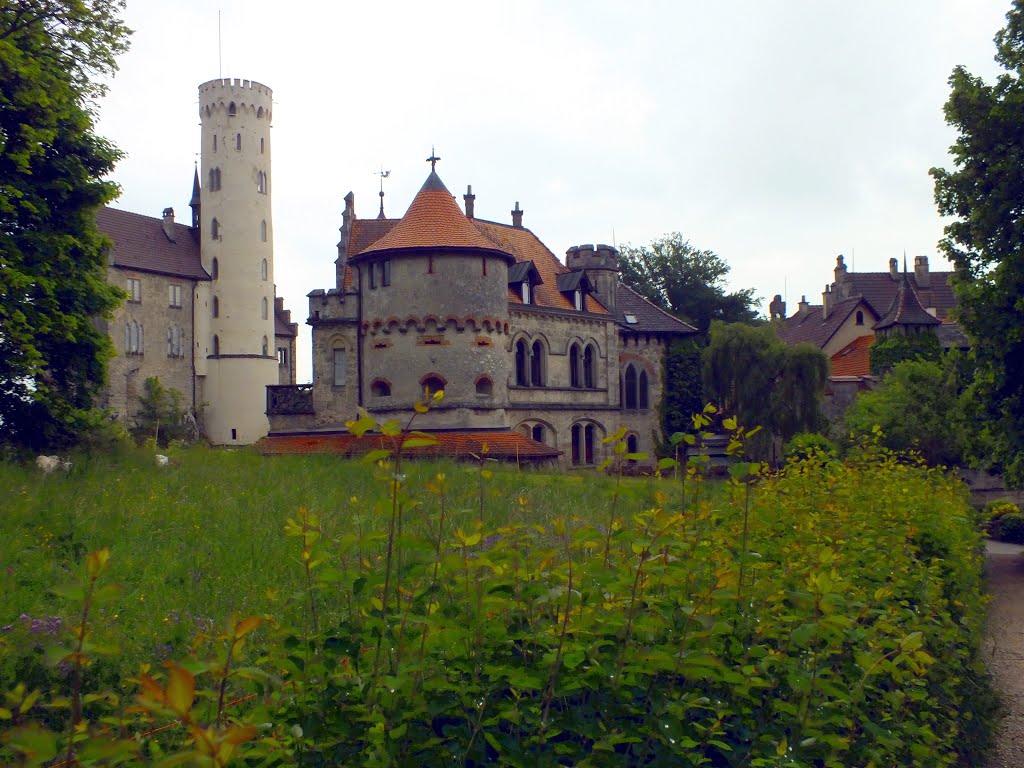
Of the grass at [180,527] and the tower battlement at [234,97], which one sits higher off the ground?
the tower battlement at [234,97]

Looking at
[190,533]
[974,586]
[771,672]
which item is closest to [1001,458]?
[974,586]

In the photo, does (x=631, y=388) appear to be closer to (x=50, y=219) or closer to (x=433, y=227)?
(x=433, y=227)

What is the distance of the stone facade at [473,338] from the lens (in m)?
31.9

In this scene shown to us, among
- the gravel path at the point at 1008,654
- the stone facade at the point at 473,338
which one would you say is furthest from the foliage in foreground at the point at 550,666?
the stone facade at the point at 473,338

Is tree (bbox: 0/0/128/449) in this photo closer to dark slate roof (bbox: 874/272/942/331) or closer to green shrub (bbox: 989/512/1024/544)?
green shrub (bbox: 989/512/1024/544)

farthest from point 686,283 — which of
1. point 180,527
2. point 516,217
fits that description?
point 180,527

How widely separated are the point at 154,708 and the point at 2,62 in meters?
19.6

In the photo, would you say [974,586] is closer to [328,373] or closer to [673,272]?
[328,373]

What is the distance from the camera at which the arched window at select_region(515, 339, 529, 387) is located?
38.3m

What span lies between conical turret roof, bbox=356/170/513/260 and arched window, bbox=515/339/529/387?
575cm

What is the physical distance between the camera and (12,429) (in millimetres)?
19031

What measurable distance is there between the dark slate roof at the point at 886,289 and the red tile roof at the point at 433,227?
37390 millimetres

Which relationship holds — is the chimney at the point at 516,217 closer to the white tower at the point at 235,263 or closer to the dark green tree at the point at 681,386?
the dark green tree at the point at 681,386

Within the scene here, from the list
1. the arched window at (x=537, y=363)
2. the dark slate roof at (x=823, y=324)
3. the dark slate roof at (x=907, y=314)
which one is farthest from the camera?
the dark slate roof at (x=823, y=324)
